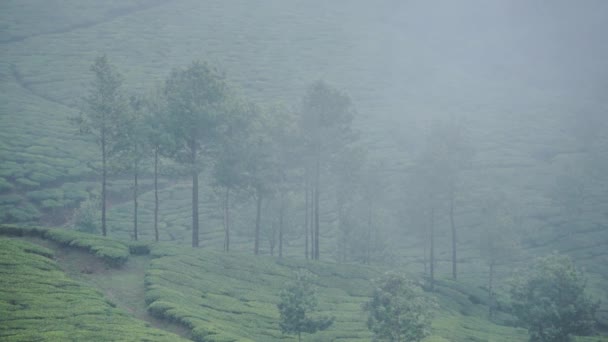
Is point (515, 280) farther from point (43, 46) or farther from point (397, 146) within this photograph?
point (43, 46)

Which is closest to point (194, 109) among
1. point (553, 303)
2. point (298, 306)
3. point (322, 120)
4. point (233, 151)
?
point (233, 151)

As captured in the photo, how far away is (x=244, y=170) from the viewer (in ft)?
192

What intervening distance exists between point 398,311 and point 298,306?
7.25m

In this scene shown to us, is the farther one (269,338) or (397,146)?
(397,146)

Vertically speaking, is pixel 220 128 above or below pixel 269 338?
above

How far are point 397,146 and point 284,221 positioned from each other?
8483cm

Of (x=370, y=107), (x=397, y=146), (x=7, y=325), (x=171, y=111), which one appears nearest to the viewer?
(x=7, y=325)

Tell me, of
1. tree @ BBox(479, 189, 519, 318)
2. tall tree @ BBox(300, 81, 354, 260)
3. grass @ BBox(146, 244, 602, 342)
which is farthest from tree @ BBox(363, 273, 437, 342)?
tree @ BBox(479, 189, 519, 318)

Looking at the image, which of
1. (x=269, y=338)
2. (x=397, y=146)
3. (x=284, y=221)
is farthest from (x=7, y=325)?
(x=397, y=146)

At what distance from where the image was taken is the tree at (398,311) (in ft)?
106

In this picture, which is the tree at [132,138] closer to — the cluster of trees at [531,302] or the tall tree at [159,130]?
the tall tree at [159,130]

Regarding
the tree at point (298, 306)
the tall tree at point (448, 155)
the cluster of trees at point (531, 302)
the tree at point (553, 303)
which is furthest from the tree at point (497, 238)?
the tree at point (298, 306)

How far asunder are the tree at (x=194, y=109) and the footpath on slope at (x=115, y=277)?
12.5m

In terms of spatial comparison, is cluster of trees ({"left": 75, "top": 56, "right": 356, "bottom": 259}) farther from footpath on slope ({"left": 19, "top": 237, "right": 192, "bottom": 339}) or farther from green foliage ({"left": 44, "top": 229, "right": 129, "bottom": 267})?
footpath on slope ({"left": 19, "top": 237, "right": 192, "bottom": 339})
